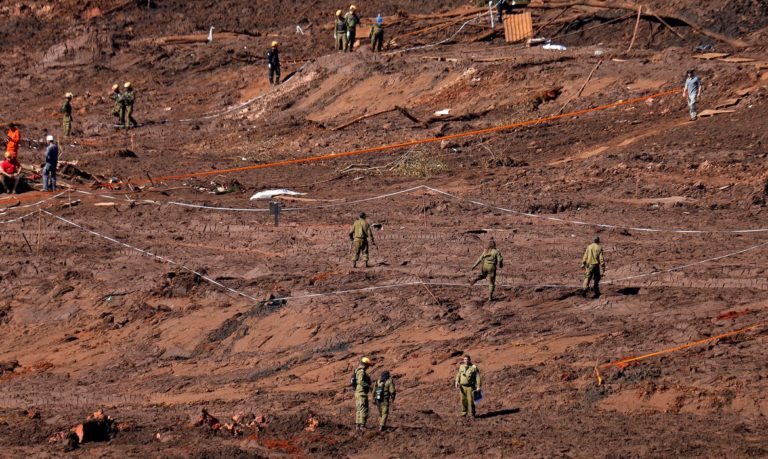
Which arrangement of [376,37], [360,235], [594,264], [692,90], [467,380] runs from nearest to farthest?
[467,380]
[594,264]
[360,235]
[692,90]
[376,37]

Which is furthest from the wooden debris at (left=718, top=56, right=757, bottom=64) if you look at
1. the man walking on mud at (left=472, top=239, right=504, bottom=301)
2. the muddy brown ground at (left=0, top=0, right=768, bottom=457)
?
the man walking on mud at (left=472, top=239, right=504, bottom=301)

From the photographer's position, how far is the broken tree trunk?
32.4 m

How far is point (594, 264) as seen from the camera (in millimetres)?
19125

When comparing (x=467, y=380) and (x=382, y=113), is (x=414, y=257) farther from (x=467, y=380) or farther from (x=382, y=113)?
(x=382, y=113)

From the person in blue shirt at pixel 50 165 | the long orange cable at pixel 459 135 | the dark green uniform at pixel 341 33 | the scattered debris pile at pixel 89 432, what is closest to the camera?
the scattered debris pile at pixel 89 432

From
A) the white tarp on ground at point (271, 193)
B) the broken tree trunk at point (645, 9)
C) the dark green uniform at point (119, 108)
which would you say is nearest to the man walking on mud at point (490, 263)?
the white tarp on ground at point (271, 193)

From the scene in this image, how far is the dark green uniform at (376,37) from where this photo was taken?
35.8 metres

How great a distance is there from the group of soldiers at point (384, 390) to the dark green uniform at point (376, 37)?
2143cm

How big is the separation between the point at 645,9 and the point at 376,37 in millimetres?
7357

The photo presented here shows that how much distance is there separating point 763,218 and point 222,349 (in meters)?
9.92

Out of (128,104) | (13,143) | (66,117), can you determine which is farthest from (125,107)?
(13,143)

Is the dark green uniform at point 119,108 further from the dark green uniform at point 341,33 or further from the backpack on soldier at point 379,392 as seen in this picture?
the backpack on soldier at point 379,392

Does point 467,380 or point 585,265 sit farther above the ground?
point 585,265

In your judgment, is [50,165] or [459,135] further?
[459,135]
